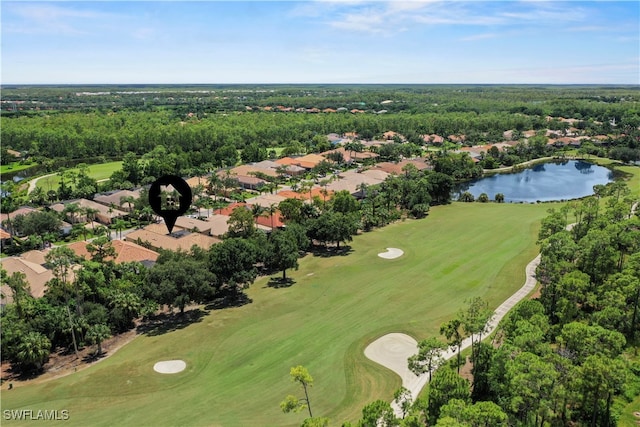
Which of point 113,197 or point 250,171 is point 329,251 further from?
point 250,171

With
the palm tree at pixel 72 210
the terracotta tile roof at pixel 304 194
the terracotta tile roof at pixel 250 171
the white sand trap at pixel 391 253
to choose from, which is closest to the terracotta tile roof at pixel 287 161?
the terracotta tile roof at pixel 250 171

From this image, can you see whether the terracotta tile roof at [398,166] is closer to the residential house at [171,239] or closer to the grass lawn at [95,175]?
the residential house at [171,239]

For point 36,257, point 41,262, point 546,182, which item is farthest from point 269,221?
point 546,182

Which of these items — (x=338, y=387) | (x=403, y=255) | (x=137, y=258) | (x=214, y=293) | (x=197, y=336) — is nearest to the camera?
(x=338, y=387)

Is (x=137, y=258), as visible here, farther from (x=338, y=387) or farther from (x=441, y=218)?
(x=441, y=218)

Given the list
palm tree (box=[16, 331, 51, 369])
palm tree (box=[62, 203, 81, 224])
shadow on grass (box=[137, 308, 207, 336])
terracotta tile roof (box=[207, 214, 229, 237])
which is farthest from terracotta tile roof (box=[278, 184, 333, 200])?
palm tree (box=[16, 331, 51, 369])

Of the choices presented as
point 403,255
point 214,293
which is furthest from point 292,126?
point 214,293
